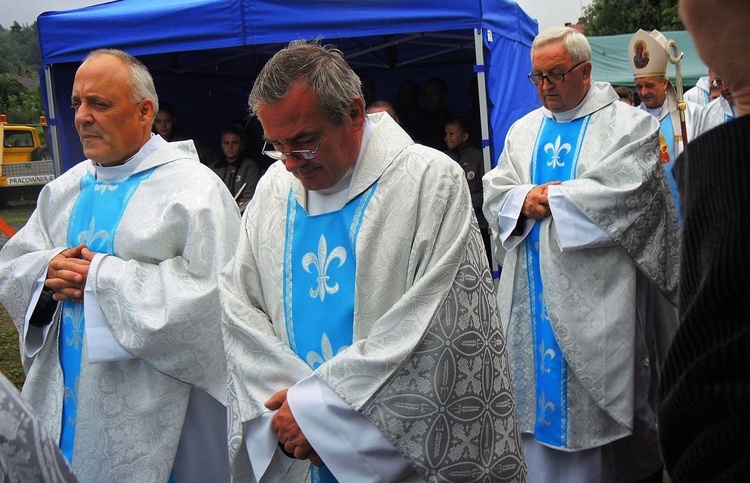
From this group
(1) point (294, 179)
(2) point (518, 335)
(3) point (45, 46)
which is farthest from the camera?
(3) point (45, 46)

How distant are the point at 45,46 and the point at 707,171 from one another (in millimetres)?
6707

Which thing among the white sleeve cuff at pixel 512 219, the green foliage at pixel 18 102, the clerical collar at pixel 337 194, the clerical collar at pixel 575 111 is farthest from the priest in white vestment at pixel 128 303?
the green foliage at pixel 18 102

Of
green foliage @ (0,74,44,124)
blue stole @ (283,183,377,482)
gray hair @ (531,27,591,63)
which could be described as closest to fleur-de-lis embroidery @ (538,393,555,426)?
gray hair @ (531,27,591,63)

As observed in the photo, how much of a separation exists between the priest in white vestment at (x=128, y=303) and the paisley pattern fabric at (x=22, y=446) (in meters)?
1.63

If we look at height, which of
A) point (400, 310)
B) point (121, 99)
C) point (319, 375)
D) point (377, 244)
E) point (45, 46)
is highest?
point (45, 46)

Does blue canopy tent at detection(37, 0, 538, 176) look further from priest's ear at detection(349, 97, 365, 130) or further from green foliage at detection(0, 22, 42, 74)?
green foliage at detection(0, 22, 42, 74)

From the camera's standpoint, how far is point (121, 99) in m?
3.07

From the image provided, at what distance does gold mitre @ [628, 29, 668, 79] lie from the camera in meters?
4.95

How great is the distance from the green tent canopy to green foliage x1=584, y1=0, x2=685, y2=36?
10563 millimetres

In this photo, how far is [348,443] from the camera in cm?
206

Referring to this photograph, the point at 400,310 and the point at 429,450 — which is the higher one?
the point at 400,310

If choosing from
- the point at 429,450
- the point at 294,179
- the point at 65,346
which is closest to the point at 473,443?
the point at 429,450

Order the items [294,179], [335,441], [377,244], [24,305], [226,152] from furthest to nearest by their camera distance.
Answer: [226,152] < [24,305] < [294,179] < [377,244] < [335,441]

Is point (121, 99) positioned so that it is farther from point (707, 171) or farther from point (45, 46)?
point (45, 46)
